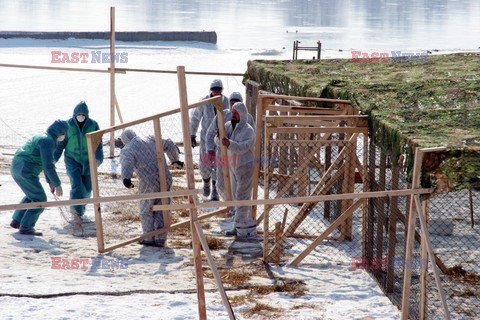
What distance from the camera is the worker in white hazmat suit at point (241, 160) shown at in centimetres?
1001

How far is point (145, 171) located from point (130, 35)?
1078 inches

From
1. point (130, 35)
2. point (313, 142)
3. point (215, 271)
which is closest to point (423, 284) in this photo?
point (215, 271)

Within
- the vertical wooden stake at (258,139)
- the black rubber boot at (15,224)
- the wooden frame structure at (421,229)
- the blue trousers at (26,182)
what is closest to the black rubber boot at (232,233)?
the vertical wooden stake at (258,139)

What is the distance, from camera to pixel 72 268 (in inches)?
349

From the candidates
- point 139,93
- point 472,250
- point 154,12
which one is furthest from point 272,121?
point 154,12

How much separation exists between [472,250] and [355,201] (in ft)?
4.69

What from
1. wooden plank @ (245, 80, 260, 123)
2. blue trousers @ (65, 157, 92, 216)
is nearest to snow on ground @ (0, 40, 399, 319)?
blue trousers @ (65, 157, 92, 216)

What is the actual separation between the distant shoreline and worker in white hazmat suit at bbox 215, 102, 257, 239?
87.8 ft

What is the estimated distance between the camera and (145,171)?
9.76 metres

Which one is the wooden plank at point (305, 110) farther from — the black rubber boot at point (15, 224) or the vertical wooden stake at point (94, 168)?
the black rubber boot at point (15, 224)

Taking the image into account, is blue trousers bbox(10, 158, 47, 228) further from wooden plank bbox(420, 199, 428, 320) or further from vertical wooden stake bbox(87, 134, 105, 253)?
wooden plank bbox(420, 199, 428, 320)

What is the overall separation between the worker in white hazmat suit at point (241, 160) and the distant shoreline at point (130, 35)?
2675 cm

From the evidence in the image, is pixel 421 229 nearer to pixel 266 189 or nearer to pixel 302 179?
pixel 266 189

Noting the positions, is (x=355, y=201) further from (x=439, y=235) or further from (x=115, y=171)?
(x=115, y=171)
